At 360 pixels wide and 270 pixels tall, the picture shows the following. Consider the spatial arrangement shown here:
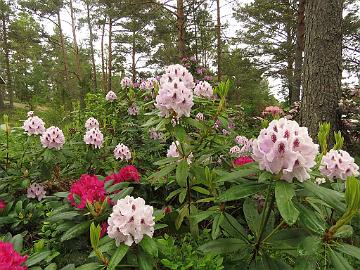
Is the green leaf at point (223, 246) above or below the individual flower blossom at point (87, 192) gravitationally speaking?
below

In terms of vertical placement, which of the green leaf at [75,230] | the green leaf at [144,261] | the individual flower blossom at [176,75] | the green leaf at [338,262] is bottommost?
the green leaf at [75,230]

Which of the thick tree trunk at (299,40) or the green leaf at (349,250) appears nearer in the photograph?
the green leaf at (349,250)

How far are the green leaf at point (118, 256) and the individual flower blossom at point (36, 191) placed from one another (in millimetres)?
2037

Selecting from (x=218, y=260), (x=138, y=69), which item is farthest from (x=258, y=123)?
(x=138, y=69)

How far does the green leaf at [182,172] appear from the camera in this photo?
2039mm

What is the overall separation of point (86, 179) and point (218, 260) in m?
1.14

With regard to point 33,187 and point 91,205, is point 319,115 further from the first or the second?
point 33,187

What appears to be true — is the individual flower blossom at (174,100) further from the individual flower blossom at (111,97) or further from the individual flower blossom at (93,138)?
the individual flower blossom at (111,97)

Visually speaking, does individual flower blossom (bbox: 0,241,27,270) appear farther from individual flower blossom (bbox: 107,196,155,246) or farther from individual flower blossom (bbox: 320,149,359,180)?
individual flower blossom (bbox: 320,149,359,180)

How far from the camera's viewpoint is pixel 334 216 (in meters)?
2.01

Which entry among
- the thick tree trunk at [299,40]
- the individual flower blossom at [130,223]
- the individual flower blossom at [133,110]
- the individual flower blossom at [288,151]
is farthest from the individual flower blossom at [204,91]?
the thick tree trunk at [299,40]

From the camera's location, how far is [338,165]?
1.94 metres

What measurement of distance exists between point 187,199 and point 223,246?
3.02ft

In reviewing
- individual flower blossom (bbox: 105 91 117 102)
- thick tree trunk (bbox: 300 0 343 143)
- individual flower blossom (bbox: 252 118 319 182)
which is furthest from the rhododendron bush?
individual flower blossom (bbox: 105 91 117 102)
